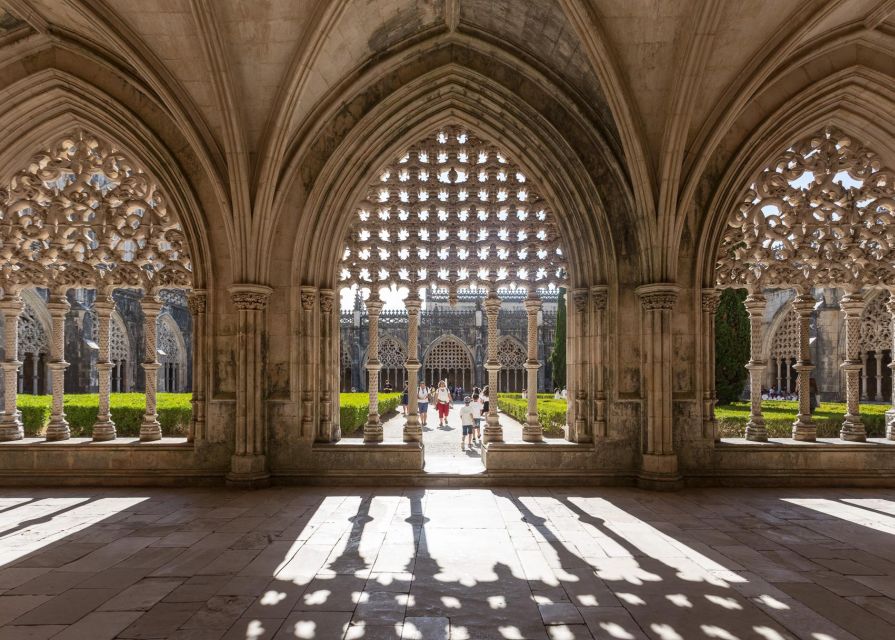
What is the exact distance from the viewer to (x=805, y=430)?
7.84 m

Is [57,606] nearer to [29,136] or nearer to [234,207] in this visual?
[234,207]

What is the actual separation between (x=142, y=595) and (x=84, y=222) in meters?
5.96

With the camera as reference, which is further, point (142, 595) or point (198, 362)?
point (198, 362)

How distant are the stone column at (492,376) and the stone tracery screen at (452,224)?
0.32 metres

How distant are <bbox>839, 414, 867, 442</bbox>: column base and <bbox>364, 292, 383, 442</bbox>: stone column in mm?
6539

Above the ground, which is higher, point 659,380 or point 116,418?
point 659,380

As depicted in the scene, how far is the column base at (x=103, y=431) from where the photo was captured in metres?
7.78

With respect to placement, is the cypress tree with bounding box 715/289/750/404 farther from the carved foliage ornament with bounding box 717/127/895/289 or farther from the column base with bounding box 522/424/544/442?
the column base with bounding box 522/424/544/442

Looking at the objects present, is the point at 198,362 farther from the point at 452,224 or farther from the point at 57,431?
the point at 452,224

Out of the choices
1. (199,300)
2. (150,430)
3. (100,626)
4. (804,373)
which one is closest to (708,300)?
(804,373)

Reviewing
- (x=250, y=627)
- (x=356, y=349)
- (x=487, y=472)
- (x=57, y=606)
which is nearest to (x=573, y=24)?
(x=487, y=472)

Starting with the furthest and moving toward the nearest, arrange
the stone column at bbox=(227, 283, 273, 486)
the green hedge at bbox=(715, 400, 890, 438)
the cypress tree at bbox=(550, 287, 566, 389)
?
the cypress tree at bbox=(550, 287, 566, 389), the green hedge at bbox=(715, 400, 890, 438), the stone column at bbox=(227, 283, 273, 486)


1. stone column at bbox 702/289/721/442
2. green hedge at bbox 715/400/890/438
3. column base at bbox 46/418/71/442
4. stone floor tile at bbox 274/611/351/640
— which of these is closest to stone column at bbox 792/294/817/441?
green hedge at bbox 715/400/890/438

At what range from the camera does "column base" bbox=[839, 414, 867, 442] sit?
783 centimetres
